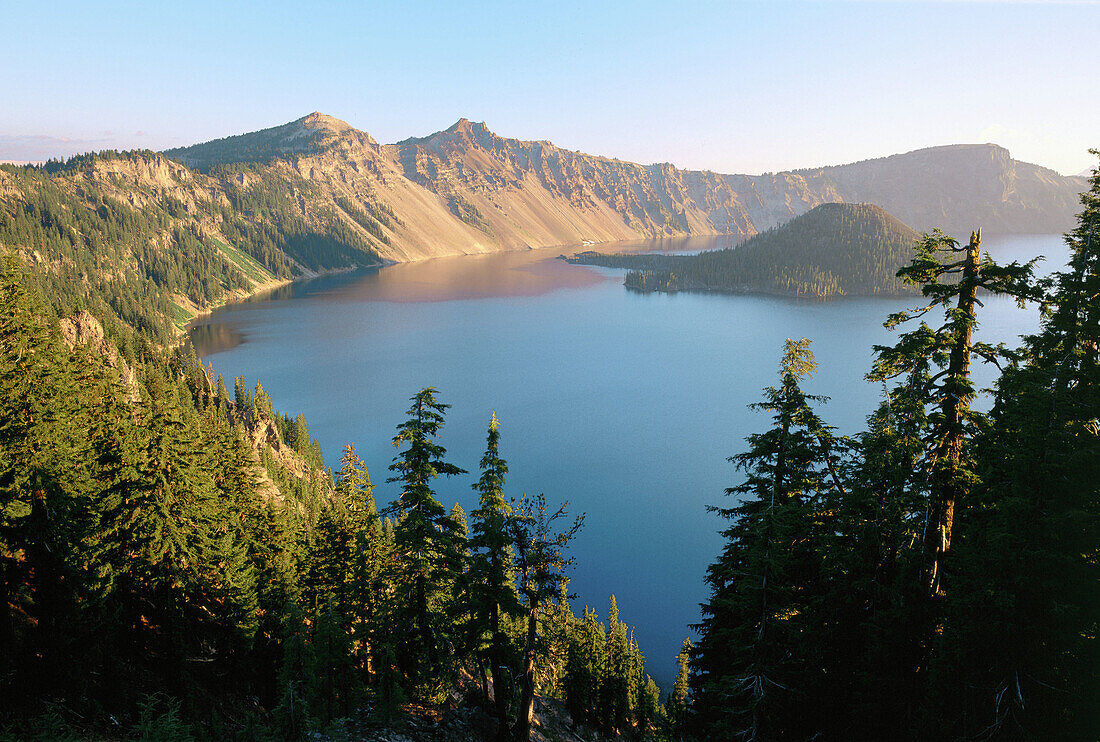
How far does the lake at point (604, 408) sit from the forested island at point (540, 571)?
35.2 meters

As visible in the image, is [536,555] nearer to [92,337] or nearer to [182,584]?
[182,584]

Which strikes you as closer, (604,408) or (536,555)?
(536,555)

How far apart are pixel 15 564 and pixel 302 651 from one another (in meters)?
11.2

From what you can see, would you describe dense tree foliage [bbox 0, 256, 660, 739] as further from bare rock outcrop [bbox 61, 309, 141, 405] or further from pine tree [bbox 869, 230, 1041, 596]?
bare rock outcrop [bbox 61, 309, 141, 405]

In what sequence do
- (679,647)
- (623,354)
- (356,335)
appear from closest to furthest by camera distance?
1. (679,647)
2. (623,354)
3. (356,335)

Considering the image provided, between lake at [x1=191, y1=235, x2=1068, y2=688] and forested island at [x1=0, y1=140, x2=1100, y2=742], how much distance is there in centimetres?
3518

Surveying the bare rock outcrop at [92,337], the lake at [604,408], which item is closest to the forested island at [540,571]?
the lake at [604,408]

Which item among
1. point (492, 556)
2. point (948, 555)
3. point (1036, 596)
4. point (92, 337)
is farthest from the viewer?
point (92, 337)

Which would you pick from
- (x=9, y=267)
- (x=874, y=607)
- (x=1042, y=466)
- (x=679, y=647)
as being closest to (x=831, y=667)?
(x=874, y=607)

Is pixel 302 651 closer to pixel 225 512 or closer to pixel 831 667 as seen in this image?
pixel 225 512

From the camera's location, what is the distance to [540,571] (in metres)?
22.3

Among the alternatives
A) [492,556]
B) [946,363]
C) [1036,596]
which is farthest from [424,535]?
[1036,596]

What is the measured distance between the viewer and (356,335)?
19512 centimetres

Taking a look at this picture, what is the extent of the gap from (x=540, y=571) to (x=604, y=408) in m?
98.4
